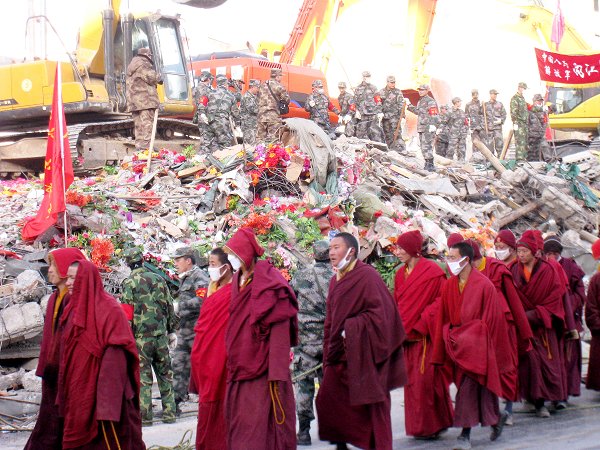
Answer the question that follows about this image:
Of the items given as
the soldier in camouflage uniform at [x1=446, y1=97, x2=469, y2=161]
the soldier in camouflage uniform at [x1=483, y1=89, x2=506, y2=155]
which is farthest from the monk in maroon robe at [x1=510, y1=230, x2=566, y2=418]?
the soldier in camouflage uniform at [x1=483, y1=89, x2=506, y2=155]

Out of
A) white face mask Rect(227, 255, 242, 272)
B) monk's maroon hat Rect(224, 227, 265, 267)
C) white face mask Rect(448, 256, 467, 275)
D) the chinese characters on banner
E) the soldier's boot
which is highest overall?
the chinese characters on banner

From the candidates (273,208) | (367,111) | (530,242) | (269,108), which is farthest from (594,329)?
(367,111)

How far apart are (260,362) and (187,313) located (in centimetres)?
329

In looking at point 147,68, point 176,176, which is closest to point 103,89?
point 147,68

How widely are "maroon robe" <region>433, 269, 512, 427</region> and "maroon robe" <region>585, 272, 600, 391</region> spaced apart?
267 centimetres

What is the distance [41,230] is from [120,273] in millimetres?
1207

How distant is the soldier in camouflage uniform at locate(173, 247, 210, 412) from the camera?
33.4ft

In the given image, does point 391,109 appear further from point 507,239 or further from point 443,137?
point 507,239

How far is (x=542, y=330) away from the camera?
10.4 m

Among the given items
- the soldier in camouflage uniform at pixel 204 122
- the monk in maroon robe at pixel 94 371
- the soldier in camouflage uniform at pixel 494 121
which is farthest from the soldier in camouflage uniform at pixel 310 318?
the soldier in camouflage uniform at pixel 494 121

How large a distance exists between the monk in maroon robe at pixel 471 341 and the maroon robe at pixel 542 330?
45.4 inches

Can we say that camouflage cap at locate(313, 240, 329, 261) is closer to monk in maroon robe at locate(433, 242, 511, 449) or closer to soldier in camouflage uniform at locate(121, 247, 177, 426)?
monk in maroon robe at locate(433, 242, 511, 449)

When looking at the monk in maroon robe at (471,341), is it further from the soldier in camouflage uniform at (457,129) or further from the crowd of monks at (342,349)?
the soldier in camouflage uniform at (457,129)

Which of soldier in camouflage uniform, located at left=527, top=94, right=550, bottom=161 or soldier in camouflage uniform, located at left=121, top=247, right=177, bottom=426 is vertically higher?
soldier in camouflage uniform, located at left=527, top=94, right=550, bottom=161
